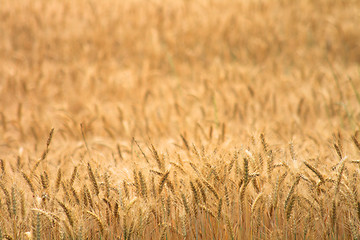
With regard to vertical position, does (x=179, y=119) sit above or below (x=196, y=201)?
above

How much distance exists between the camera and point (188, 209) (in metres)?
1.20

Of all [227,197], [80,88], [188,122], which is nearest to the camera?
[227,197]

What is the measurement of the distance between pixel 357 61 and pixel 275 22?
4.40 feet

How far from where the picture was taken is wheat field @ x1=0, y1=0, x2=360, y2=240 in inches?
47.0

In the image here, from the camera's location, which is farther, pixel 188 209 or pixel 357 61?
pixel 357 61

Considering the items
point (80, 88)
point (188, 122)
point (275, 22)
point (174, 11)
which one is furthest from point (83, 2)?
point (188, 122)

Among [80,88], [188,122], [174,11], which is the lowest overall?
[188,122]

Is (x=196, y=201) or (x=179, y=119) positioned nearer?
(x=196, y=201)

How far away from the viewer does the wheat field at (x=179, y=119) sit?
1193 millimetres

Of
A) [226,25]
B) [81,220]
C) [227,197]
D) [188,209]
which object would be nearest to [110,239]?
[81,220]

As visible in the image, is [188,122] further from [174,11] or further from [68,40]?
[174,11]

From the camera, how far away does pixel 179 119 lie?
3107 mm

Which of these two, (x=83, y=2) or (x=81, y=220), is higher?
(x=83, y=2)

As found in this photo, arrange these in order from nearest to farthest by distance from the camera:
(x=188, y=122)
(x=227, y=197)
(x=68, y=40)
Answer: (x=227, y=197) → (x=188, y=122) → (x=68, y=40)
